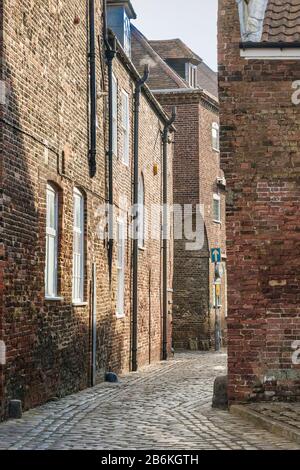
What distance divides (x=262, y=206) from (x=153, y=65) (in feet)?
79.1

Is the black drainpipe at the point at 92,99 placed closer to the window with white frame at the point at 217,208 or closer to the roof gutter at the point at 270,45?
the roof gutter at the point at 270,45

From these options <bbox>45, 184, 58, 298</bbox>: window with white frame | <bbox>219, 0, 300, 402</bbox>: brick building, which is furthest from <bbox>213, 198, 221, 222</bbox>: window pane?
<bbox>219, 0, 300, 402</bbox>: brick building

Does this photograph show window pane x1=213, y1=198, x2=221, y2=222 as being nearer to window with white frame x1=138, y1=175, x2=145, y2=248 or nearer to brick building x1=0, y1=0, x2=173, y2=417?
window with white frame x1=138, y1=175, x2=145, y2=248

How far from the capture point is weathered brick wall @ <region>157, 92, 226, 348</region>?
33844 millimetres

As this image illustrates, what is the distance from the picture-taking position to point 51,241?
14.8 metres

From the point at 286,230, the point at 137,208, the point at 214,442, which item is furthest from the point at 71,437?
the point at 137,208

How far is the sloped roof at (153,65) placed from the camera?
35.2 m

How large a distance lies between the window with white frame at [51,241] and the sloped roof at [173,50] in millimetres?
23006

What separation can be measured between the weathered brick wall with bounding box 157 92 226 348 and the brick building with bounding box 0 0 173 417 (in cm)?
1110

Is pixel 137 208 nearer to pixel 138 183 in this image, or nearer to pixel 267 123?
pixel 138 183

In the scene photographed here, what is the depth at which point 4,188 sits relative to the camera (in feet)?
39.0

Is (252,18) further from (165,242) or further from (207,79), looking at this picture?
(207,79)

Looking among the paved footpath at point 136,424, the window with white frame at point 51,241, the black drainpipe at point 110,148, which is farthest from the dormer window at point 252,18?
the black drainpipe at point 110,148

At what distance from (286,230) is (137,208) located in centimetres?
1093
